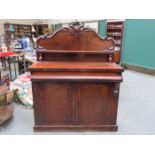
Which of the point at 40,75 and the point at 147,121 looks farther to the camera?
the point at 147,121

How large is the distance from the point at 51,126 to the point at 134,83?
2.68 metres

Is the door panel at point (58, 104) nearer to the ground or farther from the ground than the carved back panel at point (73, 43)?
nearer to the ground

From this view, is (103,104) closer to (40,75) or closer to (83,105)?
(83,105)

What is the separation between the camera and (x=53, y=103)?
193 centimetres

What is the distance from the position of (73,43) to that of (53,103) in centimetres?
82

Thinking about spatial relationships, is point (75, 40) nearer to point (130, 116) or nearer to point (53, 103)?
point (53, 103)

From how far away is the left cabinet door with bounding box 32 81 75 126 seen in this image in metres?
1.85

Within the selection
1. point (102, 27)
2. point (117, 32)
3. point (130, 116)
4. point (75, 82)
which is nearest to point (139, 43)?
point (117, 32)

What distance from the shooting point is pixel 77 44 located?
2.12 meters

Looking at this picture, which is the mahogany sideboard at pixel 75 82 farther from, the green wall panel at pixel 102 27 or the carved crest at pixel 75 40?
the green wall panel at pixel 102 27

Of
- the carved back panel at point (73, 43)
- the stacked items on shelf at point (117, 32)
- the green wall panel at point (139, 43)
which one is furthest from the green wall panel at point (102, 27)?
the carved back panel at point (73, 43)

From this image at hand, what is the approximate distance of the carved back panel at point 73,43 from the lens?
208 centimetres

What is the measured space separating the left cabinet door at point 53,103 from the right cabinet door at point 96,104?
0.11 metres
